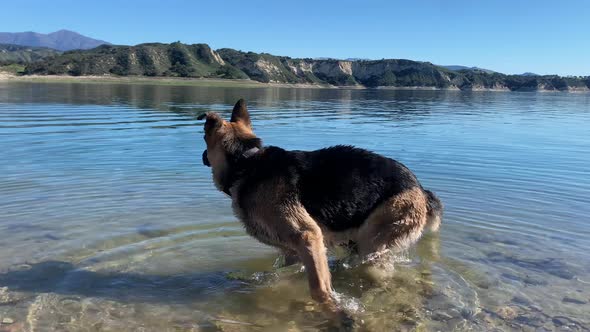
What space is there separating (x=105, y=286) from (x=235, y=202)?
7.27 feet

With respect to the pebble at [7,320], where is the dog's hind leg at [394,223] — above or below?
above

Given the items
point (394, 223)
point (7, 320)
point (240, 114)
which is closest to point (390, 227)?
point (394, 223)

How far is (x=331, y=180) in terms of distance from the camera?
5.98 meters

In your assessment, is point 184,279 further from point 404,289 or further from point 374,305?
point 404,289

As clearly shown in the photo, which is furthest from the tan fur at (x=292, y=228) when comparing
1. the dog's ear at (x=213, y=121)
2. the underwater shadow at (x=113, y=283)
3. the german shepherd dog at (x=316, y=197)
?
the underwater shadow at (x=113, y=283)

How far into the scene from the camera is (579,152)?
65.0ft

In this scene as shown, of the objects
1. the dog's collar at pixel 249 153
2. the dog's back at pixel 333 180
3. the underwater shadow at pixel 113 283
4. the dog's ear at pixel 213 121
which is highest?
the dog's ear at pixel 213 121

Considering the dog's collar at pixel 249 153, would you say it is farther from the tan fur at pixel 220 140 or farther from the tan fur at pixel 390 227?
the tan fur at pixel 390 227

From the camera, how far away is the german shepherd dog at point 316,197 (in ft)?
19.1

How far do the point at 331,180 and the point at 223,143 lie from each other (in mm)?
1499

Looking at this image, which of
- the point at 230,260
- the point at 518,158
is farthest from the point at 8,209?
the point at 518,158

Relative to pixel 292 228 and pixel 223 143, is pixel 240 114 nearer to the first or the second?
pixel 223 143

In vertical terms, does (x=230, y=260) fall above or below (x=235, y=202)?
below

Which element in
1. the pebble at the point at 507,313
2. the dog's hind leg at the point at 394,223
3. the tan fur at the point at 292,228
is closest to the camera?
the tan fur at the point at 292,228
